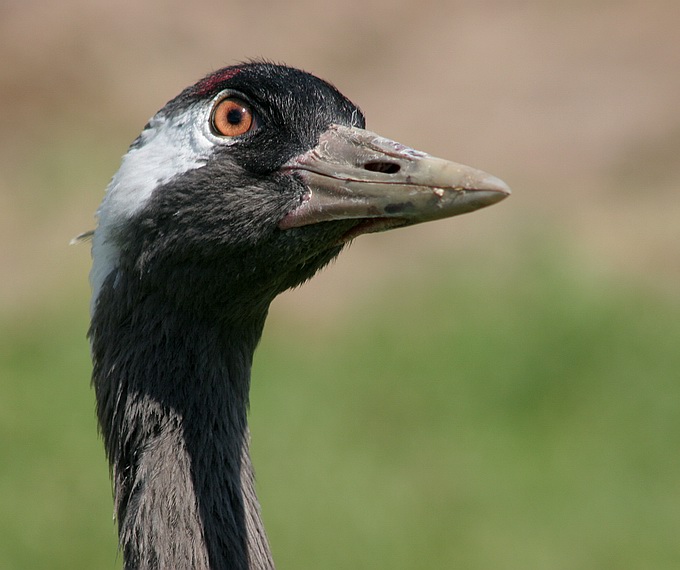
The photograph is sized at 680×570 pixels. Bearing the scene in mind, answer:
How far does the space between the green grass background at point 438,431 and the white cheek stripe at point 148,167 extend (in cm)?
383

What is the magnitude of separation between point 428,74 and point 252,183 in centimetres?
1171

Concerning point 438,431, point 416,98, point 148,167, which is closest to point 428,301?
point 438,431

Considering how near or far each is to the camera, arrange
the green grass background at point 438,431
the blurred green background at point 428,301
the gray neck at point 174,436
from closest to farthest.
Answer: the gray neck at point 174,436 → the green grass background at point 438,431 → the blurred green background at point 428,301

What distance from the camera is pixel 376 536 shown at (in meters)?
7.83

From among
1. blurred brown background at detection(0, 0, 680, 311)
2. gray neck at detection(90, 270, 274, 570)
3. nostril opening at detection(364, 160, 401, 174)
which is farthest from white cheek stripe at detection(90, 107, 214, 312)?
blurred brown background at detection(0, 0, 680, 311)

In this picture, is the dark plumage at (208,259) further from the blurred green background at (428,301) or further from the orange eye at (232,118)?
the blurred green background at (428,301)

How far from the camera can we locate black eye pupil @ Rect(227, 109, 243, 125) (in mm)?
3947

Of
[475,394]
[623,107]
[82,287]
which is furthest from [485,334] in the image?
[623,107]

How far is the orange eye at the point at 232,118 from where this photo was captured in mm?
3943

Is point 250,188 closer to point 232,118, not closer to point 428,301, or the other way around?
point 232,118

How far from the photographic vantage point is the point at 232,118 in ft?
13.0

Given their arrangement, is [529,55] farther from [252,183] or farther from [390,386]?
[252,183]

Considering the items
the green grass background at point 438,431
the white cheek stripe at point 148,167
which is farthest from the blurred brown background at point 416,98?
the white cheek stripe at point 148,167

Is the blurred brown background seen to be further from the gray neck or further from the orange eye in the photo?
the orange eye
